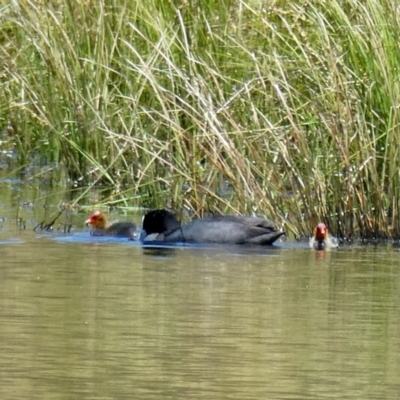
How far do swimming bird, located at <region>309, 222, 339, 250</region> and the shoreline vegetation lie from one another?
0.47 m

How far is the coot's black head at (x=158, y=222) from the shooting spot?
37.6 feet

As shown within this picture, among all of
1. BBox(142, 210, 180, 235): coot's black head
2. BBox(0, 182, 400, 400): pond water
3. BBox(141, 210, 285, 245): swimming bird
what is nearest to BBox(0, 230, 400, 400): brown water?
BBox(0, 182, 400, 400): pond water

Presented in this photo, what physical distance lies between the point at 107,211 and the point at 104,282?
4.23 meters

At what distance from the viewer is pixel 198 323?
751cm

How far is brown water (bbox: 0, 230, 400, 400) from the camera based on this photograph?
6172 millimetres

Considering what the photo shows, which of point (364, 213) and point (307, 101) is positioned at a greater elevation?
point (307, 101)

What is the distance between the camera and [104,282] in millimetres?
8906

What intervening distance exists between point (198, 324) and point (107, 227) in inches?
162

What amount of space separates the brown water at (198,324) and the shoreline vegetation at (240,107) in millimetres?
765

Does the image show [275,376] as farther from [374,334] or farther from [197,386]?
[374,334]

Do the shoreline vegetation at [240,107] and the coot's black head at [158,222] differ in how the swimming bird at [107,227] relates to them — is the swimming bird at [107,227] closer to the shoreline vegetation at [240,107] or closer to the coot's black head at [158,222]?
the coot's black head at [158,222]

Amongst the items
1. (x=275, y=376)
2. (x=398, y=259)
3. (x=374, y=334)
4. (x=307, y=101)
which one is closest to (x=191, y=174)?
(x=307, y=101)

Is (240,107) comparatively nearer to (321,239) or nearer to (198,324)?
(321,239)

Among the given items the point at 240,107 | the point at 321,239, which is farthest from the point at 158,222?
the point at 321,239
